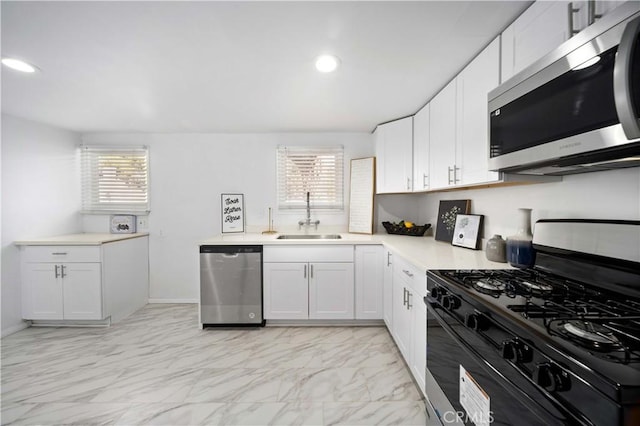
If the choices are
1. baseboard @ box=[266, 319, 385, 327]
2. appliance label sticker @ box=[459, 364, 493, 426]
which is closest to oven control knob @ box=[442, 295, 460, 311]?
appliance label sticker @ box=[459, 364, 493, 426]

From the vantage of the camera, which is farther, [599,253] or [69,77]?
[69,77]

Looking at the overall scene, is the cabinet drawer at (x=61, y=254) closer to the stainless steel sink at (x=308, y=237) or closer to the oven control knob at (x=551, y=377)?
the stainless steel sink at (x=308, y=237)

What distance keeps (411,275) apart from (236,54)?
188cm

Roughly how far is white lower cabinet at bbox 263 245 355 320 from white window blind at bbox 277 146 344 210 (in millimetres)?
856

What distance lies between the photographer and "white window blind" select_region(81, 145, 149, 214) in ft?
11.9

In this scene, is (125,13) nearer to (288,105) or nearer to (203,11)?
(203,11)

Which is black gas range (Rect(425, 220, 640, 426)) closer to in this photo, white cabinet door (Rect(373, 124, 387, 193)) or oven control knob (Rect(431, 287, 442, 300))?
oven control knob (Rect(431, 287, 442, 300))

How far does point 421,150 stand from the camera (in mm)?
2613

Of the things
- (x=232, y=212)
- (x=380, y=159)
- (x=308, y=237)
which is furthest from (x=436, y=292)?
(x=232, y=212)

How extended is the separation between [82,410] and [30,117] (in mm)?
3062

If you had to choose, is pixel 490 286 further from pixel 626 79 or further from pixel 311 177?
pixel 311 177

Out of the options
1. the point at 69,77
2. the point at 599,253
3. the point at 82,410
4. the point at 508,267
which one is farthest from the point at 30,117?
the point at 599,253

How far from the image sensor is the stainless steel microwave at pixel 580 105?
0.74m

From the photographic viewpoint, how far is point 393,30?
1.53 m
